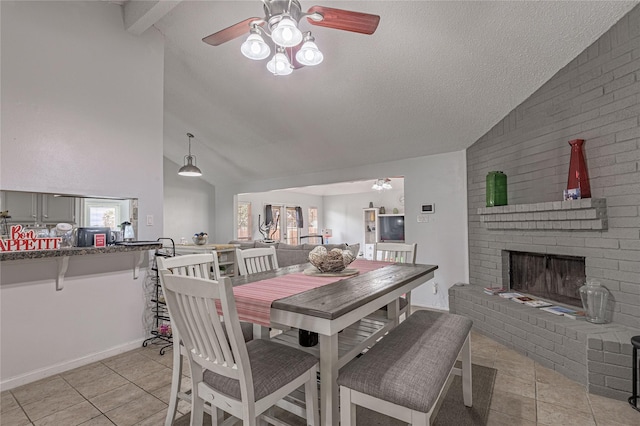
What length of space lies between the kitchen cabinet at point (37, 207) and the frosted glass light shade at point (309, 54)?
7.40 feet

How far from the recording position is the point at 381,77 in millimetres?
3154

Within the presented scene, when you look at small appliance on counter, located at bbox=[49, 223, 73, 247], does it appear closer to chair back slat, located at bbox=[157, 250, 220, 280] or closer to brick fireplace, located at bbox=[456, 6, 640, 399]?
chair back slat, located at bbox=[157, 250, 220, 280]

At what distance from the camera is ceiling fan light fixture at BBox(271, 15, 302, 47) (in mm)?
1700

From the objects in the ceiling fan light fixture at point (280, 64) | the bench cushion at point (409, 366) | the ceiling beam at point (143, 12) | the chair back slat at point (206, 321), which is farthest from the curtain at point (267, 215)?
the chair back slat at point (206, 321)

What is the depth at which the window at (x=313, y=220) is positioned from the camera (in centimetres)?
984

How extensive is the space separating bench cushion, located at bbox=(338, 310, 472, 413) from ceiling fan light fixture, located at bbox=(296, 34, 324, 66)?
1.78 m

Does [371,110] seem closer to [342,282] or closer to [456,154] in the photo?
[456,154]

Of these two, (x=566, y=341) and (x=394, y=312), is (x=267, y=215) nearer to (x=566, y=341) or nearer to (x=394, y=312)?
(x=394, y=312)

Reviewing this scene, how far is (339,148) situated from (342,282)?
3111 mm

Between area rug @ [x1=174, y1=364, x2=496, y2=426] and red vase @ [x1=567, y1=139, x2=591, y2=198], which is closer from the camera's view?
area rug @ [x1=174, y1=364, x2=496, y2=426]

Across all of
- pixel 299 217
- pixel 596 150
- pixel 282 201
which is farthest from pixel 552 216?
pixel 299 217

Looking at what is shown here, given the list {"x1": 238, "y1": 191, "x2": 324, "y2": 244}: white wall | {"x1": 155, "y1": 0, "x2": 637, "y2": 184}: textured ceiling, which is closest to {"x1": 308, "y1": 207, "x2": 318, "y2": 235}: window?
{"x1": 238, "y1": 191, "x2": 324, "y2": 244}: white wall

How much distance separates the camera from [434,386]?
1.21 meters

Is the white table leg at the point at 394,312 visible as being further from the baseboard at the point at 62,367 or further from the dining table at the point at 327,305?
the baseboard at the point at 62,367
